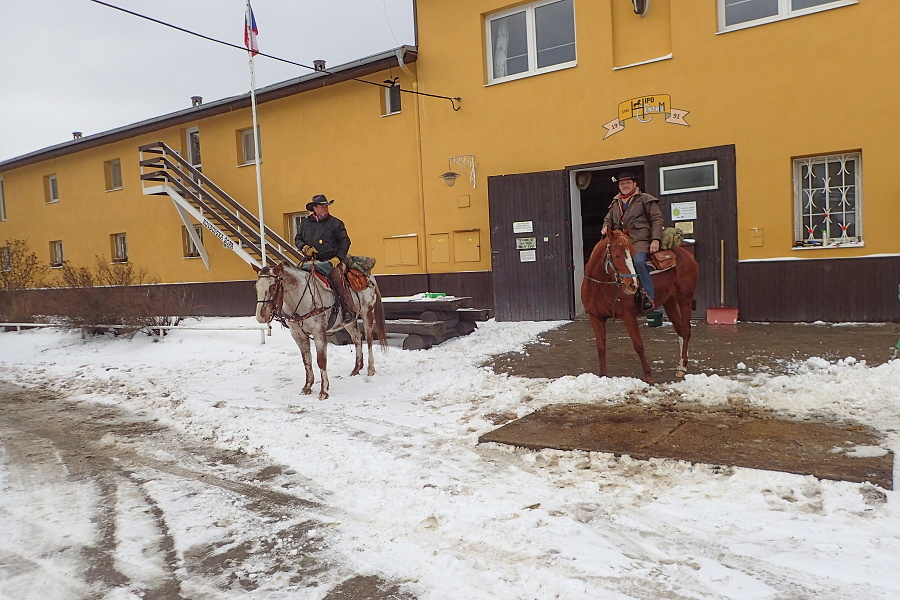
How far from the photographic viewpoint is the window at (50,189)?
80.1 ft

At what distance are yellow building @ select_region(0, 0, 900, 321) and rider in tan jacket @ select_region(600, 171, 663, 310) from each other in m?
4.59

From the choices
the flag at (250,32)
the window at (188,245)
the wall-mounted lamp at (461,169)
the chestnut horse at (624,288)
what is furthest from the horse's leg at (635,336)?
the window at (188,245)

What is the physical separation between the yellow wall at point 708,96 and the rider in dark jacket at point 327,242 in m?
5.72

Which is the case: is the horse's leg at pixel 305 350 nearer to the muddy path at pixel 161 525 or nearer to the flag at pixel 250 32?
the muddy path at pixel 161 525

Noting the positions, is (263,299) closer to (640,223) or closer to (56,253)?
(640,223)

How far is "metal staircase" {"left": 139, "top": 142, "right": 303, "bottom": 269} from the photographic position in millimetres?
16406

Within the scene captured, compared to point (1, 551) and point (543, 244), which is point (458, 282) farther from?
point (1, 551)

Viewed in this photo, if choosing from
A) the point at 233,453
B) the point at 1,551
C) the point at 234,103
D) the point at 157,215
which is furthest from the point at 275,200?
the point at 1,551

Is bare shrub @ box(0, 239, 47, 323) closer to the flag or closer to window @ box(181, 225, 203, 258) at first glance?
window @ box(181, 225, 203, 258)

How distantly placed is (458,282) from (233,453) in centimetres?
902

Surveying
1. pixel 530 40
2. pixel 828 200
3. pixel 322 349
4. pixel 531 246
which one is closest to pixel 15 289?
pixel 322 349

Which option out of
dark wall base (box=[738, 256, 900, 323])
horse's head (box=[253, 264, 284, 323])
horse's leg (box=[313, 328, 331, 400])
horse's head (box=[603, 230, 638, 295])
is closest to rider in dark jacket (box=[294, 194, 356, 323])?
horse's leg (box=[313, 328, 331, 400])

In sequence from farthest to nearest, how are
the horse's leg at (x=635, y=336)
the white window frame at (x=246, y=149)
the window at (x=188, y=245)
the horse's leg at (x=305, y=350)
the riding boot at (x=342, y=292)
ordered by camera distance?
the window at (x=188, y=245)
the white window frame at (x=246, y=149)
the riding boot at (x=342, y=292)
the horse's leg at (x=305, y=350)
the horse's leg at (x=635, y=336)

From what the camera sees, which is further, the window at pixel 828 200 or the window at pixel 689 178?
the window at pixel 689 178
